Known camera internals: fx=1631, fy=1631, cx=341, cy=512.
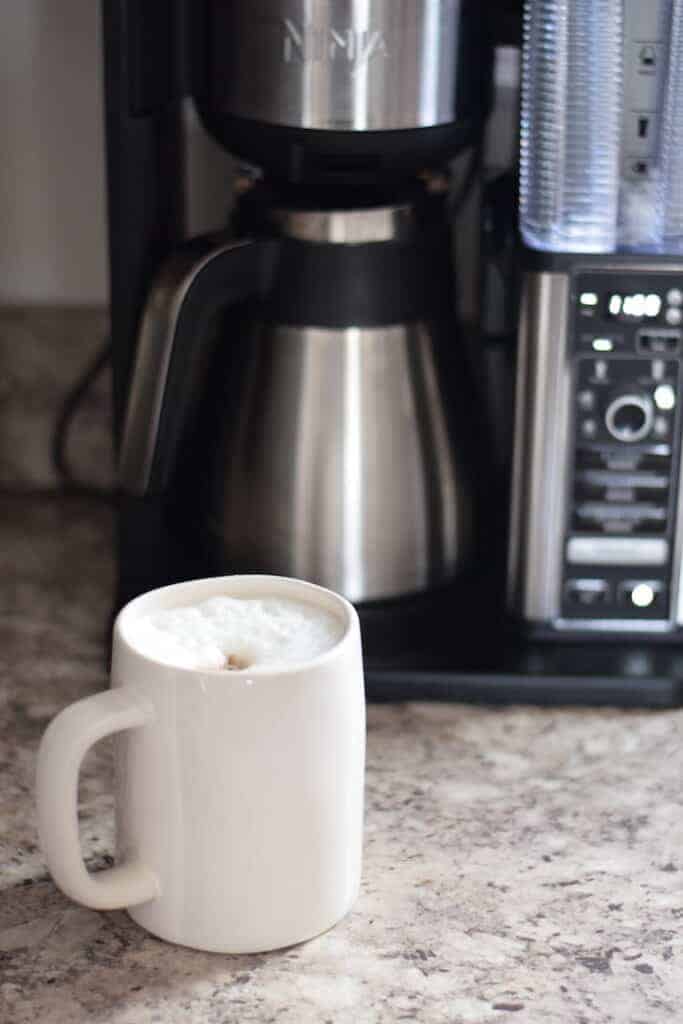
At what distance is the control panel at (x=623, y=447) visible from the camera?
792 mm

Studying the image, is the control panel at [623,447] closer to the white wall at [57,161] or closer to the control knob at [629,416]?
the control knob at [629,416]

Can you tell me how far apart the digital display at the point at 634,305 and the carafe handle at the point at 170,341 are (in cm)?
17

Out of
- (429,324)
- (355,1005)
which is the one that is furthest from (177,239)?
(355,1005)

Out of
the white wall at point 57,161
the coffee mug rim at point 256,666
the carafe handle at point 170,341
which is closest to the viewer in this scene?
the coffee mug rim at point 256,666

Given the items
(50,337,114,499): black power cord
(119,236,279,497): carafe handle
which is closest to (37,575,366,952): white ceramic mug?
(119,236,279,497): carafe handle

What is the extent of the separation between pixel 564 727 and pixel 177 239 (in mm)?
340

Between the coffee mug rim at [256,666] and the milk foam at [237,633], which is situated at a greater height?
the coffee mug rim at [256,666]

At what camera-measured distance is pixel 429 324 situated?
2.79 feet

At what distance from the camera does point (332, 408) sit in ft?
2.70

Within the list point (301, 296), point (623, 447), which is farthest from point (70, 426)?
point (623, 447)

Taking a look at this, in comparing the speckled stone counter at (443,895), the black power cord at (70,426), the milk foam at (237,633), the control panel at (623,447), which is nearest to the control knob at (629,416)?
the control panel at (623,447)

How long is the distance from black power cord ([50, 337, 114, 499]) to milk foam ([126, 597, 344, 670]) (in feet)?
1.48

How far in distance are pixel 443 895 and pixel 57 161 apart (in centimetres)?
57

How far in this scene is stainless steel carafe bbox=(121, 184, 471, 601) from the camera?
0.81m
